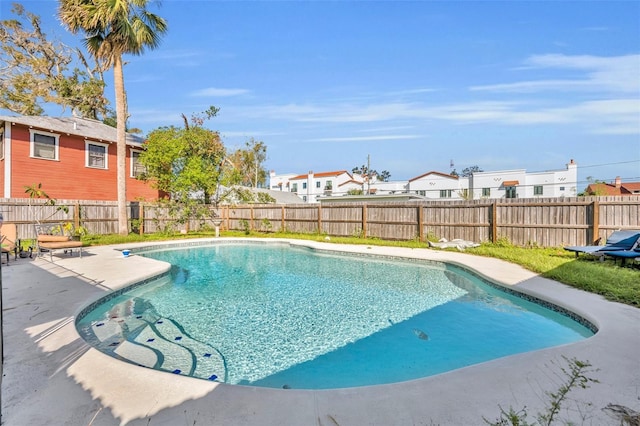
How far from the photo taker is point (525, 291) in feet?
20.0

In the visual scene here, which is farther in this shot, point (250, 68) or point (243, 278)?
point (250, 68)

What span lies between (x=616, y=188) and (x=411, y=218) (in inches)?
1312

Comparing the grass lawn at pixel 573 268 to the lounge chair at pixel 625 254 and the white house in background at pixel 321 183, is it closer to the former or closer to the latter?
the lounge chair at pixel 625 254

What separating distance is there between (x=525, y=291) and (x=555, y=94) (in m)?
15.7

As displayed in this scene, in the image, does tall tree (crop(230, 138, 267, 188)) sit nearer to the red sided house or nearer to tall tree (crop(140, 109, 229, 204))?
tall tree (crop(140, 109, 229, 204))

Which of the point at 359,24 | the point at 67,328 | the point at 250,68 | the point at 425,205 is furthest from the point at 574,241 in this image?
the point at 250,68

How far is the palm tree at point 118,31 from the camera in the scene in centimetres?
1309

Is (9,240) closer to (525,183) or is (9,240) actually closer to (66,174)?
(66,174)

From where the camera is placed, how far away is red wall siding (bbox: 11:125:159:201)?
14.4 m

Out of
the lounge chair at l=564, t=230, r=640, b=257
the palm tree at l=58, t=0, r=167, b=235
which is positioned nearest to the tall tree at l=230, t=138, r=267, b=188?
the palm tree at l=58, t=0, r=167, b=235

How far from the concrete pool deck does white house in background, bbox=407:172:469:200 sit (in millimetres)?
34768

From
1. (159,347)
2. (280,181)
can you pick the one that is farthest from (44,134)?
(280,181)

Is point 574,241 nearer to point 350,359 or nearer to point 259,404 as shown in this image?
point 350,359

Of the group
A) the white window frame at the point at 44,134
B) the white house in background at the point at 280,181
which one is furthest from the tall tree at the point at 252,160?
the white window frame at the point at 44,134
